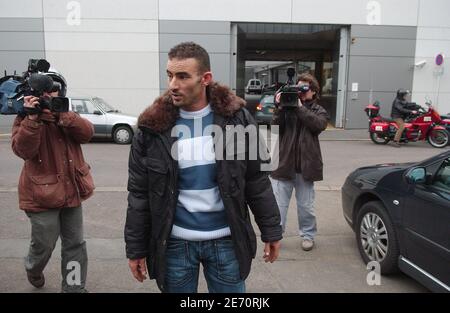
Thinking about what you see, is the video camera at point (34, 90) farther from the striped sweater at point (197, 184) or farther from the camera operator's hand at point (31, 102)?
the striped sweater at point (197, 184)

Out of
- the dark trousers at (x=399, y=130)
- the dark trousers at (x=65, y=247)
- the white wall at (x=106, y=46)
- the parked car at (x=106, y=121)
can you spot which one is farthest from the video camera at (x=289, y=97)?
the white wall at (x=106, y=46)

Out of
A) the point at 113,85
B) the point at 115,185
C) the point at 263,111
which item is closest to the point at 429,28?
the point at 263,111

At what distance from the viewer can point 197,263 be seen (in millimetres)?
2383

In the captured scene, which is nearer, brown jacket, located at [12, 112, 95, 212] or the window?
brown jacket, located at [12, 112, 95, 212]

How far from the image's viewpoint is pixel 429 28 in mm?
17047

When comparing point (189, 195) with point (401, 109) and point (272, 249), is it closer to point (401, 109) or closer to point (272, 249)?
point (272, 249)

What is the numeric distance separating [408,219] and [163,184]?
7.20 feet

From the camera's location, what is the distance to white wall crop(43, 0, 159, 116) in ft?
53.9

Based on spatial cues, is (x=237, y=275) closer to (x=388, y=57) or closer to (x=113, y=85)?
(x=113, y=85)

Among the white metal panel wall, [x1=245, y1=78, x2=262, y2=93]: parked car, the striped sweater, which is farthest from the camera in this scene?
[x1=245, y1=78, x2=262, y2=93]: parked car

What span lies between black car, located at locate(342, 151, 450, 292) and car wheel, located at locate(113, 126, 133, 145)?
9.37 m

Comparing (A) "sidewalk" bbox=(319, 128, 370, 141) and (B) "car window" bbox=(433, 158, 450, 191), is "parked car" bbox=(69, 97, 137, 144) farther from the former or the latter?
(B) "car window" bbox=(433, 158, 450, 191)

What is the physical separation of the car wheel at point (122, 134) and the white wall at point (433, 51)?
1162 centimetres
